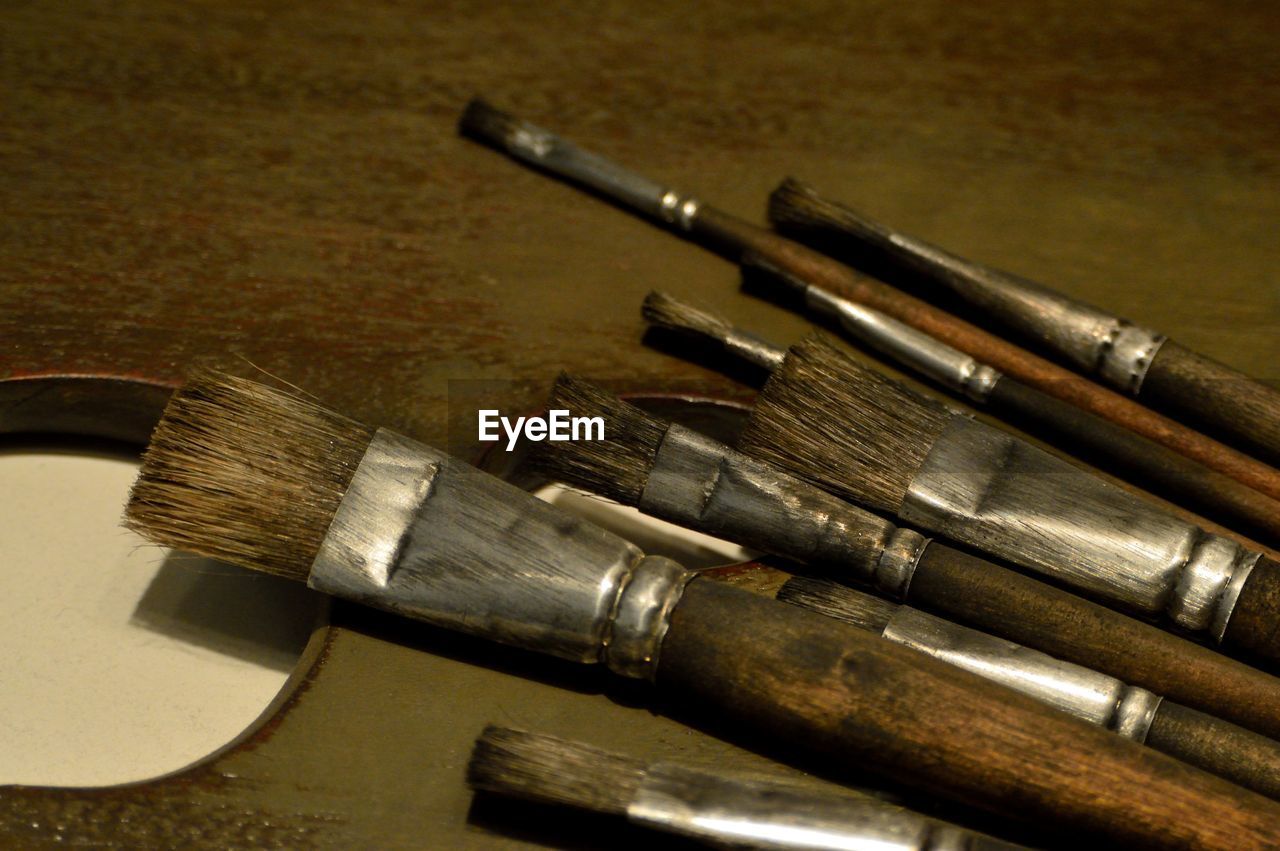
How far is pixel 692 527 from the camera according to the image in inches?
40.1

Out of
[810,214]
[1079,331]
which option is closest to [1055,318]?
[1079,331]

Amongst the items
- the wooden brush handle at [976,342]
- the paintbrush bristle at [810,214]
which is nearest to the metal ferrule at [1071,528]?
the wooden brush handle at [976,342]

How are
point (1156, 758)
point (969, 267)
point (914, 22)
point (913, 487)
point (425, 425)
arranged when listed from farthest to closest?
point (914, 22)
point (969, 267)
point (425, 425)
point (913, 487)
point (1156, 758)

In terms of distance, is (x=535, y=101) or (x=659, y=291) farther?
(x=535, y=101)

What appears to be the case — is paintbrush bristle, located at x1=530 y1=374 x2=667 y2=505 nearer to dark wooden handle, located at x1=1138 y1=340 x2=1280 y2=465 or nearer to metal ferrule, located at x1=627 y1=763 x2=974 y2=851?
metal ferrule, located at x1=627 y1=763 x2=974 y2=851

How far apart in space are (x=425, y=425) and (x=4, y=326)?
0.43 meters

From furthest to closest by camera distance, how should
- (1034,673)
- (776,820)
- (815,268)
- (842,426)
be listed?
(815,268)
(842,426)
(1034,673)
(776,820)

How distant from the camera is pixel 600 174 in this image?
145cm

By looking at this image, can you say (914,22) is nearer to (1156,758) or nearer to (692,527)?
(692,527)

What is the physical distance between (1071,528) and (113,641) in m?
0.81

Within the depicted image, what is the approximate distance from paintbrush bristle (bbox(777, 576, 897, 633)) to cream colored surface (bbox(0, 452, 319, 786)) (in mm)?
426

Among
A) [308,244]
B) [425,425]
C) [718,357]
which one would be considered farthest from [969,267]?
[308,244]

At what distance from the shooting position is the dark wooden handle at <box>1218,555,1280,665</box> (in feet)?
2.98

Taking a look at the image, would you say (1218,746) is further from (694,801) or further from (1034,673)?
(694,801)
